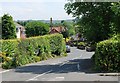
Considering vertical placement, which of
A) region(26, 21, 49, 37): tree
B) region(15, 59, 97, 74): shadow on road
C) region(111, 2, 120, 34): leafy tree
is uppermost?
region(111, 2, 120, 34): leafy tree

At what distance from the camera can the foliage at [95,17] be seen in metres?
27.7

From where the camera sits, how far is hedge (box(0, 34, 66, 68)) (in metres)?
31.5

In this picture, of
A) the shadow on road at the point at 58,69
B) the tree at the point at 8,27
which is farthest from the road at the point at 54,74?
the tree at the point at 8,27

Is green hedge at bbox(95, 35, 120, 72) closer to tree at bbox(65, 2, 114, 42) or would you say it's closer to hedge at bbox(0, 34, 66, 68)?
tree at bbox(65, 2, 114, 42)

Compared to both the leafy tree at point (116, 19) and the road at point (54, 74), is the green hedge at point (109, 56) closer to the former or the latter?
the road at point (54, 74)

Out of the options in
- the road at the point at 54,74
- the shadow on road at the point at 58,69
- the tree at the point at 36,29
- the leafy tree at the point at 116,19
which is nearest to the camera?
the road at the point at 54,74

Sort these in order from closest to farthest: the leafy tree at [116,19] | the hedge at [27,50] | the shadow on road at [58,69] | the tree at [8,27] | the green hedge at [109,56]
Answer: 1. the green hedge at [109,56]
2. the leafy tree at [116,19]
3. the shadow on road at [58,69]
4. the hedge at [27,50]
5. the tree at [8,27]

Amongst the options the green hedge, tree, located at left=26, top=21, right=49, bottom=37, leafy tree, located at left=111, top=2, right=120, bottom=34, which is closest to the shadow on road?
the green hedge

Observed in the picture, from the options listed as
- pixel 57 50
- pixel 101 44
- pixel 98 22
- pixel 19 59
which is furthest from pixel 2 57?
pixel 57 50

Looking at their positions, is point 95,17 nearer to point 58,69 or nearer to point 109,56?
point 58,69

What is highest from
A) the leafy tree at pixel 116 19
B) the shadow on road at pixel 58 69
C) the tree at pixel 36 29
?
the leafy tree at pixel 116 19

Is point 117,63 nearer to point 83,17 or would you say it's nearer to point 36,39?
point 83,17

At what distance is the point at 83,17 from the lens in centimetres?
2930

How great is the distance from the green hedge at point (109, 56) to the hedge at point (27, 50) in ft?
30.8
